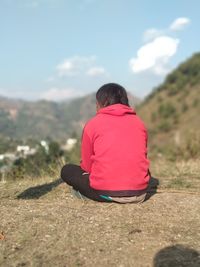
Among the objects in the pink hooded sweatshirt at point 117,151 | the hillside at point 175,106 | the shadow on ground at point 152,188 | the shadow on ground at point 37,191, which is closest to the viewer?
A: the pink hooded sweatshirt at point 117,151

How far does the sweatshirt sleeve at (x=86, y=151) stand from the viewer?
5562mm

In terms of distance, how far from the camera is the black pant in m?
5.61

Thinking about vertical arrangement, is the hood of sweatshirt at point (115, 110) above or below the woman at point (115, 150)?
above

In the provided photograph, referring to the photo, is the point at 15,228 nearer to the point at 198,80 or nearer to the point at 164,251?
the point at 164,251

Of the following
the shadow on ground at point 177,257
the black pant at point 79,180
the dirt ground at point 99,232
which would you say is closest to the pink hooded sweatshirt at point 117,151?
the black pant at point 79,180

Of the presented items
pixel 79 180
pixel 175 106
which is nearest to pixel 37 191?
pixel 79 180

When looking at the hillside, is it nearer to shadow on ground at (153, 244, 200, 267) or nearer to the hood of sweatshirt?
the hood of sweatshirt

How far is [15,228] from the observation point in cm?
470

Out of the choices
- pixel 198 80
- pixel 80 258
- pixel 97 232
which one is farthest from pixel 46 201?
pixel 198 80

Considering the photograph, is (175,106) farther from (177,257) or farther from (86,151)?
(177,257)

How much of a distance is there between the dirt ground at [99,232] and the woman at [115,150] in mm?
185

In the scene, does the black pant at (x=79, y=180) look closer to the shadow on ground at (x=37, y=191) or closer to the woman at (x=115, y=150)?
the woman at (x=115, y=150)

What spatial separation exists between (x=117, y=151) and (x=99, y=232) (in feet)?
3.45

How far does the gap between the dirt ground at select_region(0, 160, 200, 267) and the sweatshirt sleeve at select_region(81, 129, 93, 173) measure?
412 millimetres
